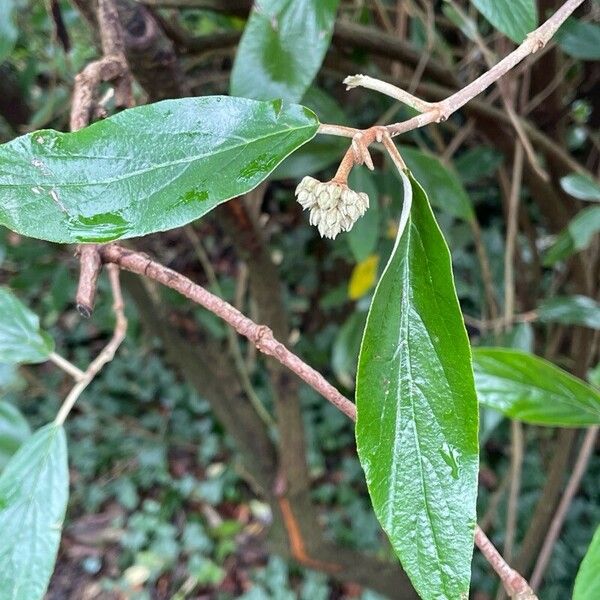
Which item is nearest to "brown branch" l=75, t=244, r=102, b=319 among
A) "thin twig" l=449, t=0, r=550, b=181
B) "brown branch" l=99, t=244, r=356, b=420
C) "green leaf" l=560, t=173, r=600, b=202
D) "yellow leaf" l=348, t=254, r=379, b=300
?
"brown branch" l=99, t=244, r=356, b=420

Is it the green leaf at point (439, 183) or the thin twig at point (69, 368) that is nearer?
the thin twig at point (69, 368)

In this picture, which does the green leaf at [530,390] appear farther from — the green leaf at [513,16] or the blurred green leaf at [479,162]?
the blurred green leaf at [479,162]

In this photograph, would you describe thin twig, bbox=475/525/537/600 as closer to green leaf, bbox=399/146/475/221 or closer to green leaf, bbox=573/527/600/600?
green leaf, bbox=573/527/600/600

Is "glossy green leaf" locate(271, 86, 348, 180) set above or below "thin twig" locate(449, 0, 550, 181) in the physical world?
below

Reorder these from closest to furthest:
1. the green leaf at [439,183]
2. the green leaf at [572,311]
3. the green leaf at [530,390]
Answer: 1. the green leaf at [530,390]
2. the green leaf at [439,183]
3. the green leaf at [572,311]

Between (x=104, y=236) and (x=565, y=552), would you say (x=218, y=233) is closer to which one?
(x=565, y=552)

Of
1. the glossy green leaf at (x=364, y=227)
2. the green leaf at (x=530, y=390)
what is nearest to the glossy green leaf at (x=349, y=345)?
the glossy green leaf at (x=364, y=227)

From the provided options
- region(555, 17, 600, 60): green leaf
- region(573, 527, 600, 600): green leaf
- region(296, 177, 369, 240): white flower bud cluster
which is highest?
region(555, 17, 600, 60): green leaf
